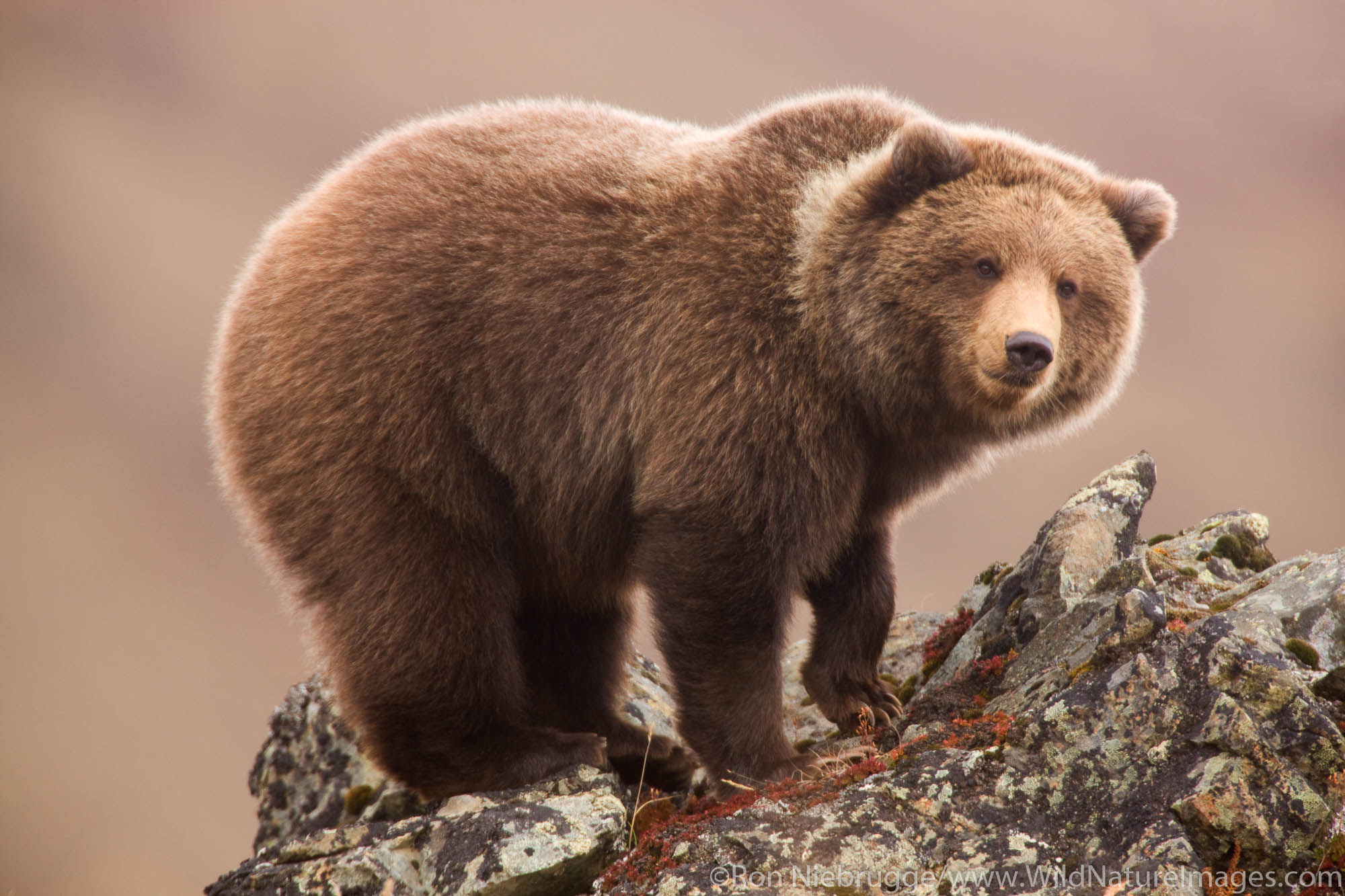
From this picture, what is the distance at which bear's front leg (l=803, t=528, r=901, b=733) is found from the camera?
657 centimetres

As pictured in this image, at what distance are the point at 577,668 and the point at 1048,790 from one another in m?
3.27

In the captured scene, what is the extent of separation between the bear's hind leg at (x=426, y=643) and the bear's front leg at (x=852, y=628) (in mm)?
1371

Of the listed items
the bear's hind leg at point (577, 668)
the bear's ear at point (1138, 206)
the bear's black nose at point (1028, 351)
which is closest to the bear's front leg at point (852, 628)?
the bear's hind leg at point (577, 668)

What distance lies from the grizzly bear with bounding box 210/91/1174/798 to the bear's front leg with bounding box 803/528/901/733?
2.6 inches

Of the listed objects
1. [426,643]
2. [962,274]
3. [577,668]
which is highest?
[962,274]

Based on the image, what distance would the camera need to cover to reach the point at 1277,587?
605cm

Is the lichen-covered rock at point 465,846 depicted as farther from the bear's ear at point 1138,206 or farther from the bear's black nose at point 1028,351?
the bear's ear at point 1138,206

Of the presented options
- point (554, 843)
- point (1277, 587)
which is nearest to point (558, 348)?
point (554, 843)

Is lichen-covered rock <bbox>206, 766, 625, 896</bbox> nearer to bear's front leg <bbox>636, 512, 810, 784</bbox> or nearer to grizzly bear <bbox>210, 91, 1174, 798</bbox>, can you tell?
grizzly bear <bbox>210, 91, 1174, 798</bbox>

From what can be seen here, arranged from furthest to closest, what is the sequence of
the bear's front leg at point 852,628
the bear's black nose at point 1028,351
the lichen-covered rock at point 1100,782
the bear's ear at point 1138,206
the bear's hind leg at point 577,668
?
the bear's hind leg at point 577,668 < the bear's front leg at point 852,628 < the bear's ear at point 1138,206 < the bear's black nose at point 1028,351 < the lichen-covered rock at point 1100,782

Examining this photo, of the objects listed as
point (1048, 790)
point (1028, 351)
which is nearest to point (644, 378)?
point (1028, 351)

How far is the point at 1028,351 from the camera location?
5.26 meters

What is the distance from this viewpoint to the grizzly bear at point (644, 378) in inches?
223

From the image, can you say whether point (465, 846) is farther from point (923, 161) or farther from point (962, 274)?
point (923, 161)
